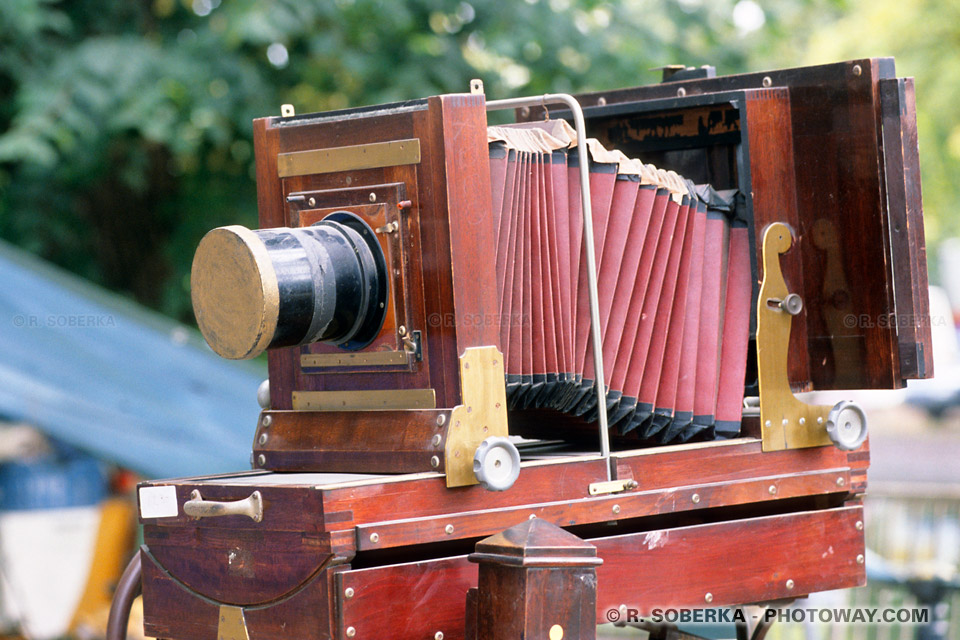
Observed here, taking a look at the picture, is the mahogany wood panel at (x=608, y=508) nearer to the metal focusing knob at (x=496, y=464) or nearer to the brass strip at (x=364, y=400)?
the metal focusing knob at (x=496, y=464)

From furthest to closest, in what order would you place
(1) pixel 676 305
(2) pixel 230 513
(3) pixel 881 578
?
1. (3) pixel 881 578
2. (1) pixel 676 305
3. (2) pixel 230 513

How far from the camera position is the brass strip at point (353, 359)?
7.08 feet

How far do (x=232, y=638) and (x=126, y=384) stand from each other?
3405 millimetres

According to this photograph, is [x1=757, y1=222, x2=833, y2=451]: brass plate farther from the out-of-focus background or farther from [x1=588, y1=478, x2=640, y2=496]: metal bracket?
the out-of-focus background

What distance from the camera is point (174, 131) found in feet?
18.1

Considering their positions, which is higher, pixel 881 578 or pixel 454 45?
pixel 454 45

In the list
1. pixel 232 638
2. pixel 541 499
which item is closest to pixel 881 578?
pixel 541 499

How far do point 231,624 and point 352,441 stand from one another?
1.15 feet

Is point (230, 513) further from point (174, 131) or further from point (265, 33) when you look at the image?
point (174, 131)

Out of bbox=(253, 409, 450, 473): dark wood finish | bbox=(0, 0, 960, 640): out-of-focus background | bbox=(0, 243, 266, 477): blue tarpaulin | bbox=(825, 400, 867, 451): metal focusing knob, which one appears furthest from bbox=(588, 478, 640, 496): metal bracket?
bbox=(0, 243, 266, 477): blue tarpaulin

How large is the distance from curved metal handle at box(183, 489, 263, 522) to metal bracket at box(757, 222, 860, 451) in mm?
979

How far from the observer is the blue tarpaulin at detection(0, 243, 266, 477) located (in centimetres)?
488

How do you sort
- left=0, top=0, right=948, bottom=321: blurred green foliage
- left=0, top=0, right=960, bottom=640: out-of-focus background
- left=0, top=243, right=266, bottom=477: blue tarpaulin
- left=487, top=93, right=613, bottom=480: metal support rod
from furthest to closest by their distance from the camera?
left=0, top=0, right=948, bottom=321: blurred green foliage → left=0, top=0, right=960, bottom=640: out-of-focus background → left=0, top=243, right=266, bottom=477: blue tarpaulin → left=487, top=93, right=613, bottom=480: metal support rod

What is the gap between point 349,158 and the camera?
2.22 meters
